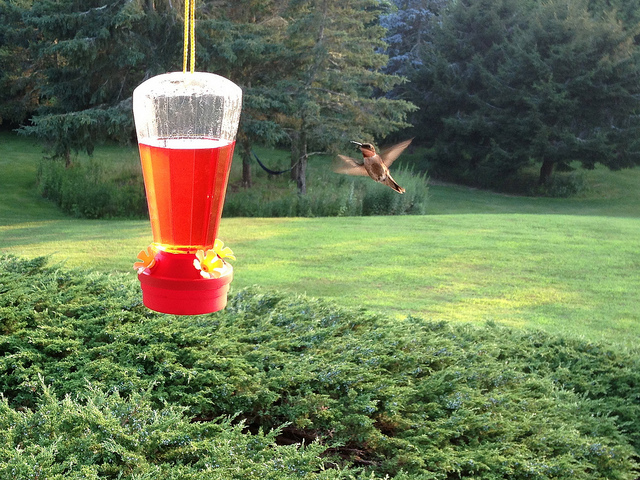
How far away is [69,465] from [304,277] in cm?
466

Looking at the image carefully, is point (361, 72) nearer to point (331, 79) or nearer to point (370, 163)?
point (331, 79)

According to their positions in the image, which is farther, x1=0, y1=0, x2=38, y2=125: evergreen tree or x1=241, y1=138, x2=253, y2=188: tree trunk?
x1=0, y1=0, x2=38, y2=125: evergreen tree

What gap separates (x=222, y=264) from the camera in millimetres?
1840

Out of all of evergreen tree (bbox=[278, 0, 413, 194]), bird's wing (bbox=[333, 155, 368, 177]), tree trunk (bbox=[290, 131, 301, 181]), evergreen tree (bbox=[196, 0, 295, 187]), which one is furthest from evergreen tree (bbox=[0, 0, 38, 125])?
bird's wing (bbox=[333, 155, 368, 177])

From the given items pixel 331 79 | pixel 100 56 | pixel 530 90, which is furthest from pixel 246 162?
pixel 530 90

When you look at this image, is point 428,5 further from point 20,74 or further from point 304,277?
point 304,277

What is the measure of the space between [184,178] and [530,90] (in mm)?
21840

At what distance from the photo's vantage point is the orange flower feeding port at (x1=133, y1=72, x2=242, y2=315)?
170 centimetres

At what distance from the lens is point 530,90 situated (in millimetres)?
21750

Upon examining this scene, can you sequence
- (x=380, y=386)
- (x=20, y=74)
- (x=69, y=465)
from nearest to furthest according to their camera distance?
(x=69, y=465), (x=380, y=386), (x=20, y=74)

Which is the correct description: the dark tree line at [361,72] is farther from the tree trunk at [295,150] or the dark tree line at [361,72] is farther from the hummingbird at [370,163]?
the hummingbird at [370,163]

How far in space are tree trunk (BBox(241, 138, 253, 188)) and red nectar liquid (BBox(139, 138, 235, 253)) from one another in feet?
41.2

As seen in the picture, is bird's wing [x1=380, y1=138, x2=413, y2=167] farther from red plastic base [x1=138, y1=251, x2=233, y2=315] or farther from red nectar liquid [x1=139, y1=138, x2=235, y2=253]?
red plastic base [x1=138, y1=251, x2=233, y2=315]

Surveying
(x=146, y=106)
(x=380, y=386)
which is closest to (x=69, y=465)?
(x=146, y=106)
